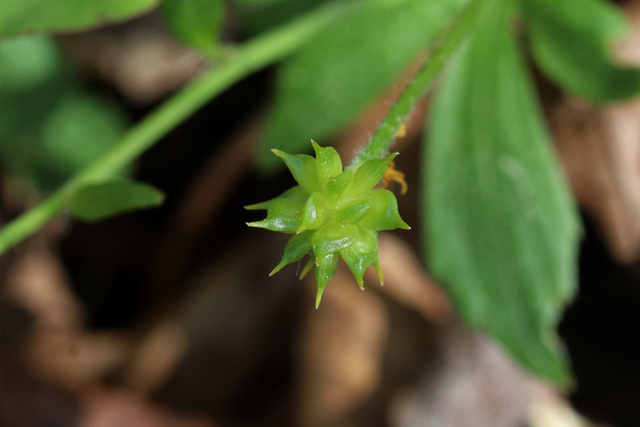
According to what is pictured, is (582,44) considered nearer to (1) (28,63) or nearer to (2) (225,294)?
(2) (225,294)

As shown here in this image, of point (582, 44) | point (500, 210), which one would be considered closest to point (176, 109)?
point (500, 210)

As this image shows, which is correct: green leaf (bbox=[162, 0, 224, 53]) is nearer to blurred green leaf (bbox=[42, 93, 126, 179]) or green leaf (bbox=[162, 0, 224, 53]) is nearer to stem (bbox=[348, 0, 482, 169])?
stem (bbox=[348, 0, 482, 169])

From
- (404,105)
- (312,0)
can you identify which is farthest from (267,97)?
(404,105)

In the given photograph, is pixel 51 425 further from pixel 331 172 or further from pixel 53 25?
pixel 331 172

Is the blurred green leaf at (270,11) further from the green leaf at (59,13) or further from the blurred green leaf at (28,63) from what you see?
the blurred green leaf at (28,63)

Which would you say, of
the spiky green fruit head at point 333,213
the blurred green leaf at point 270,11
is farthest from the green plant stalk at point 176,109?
the spiky green fruit head at point 333,213

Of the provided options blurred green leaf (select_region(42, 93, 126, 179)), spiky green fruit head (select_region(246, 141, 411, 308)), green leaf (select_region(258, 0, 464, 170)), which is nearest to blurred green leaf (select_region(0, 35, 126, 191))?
blurred green leaf (select_region(42, 93, 126, 179))
